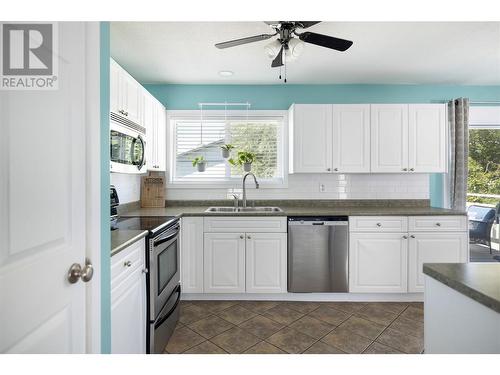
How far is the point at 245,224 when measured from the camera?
108 inches

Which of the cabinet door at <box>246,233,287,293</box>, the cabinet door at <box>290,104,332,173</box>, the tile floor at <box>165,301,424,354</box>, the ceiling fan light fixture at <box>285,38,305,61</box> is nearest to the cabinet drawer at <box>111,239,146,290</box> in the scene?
the tile floor at <box>165,301,424,354</box>

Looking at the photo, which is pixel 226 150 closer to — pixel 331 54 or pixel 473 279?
pixel 331 54

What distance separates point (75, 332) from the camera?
37.7 inches

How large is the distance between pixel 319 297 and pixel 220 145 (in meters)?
2.11

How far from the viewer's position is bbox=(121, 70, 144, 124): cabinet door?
213 centimetres

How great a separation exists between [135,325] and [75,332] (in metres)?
0.66

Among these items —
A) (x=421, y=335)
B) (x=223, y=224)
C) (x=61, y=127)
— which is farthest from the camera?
(x=223, y=224)

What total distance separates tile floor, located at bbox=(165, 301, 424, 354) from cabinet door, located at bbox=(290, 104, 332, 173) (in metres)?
1.49

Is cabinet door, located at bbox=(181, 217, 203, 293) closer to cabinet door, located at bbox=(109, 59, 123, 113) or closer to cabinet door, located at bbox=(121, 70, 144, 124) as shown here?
cabinet door, located at bbox=(121, 70, 144, 124)

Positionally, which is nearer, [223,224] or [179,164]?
[223,224]

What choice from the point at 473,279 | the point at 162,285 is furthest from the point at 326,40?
the point at 162,285

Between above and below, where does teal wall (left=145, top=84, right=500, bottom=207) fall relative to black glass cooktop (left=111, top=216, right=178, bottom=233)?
above
